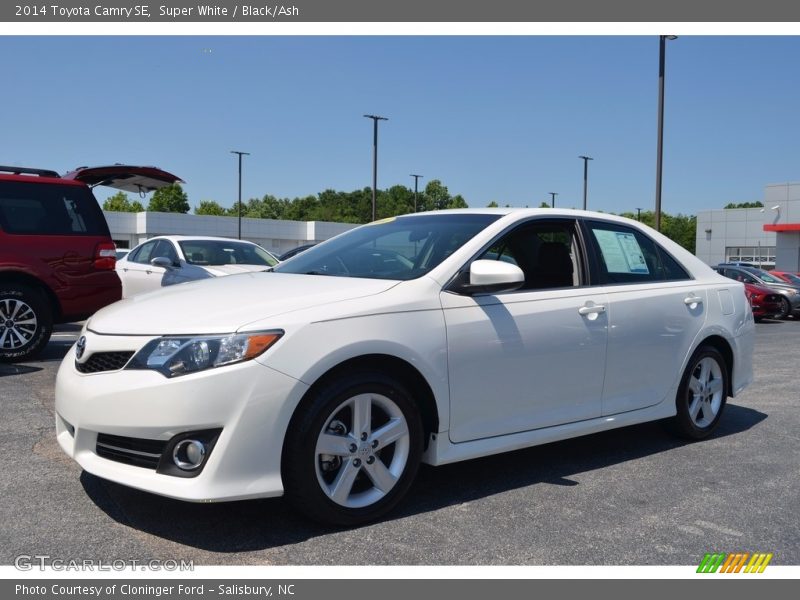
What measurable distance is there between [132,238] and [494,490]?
7005 cm

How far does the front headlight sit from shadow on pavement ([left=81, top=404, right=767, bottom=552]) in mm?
780

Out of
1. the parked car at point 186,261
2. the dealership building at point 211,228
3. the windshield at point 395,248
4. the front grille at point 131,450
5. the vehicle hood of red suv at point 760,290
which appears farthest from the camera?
the dealership building at point 211,228

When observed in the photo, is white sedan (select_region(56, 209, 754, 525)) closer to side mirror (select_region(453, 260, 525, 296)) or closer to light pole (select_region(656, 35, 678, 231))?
side mirror (select_region(453, 260, 525, 296))

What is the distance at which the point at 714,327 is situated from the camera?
17.7 feet

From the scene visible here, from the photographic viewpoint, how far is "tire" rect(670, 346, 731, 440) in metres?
5.28

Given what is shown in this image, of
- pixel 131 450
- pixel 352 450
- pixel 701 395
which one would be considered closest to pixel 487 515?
pixel 352 450

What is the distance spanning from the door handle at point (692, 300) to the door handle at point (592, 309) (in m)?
0.93

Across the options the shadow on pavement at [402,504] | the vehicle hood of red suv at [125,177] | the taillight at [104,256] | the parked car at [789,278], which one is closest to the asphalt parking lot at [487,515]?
the shadow on pavement at [402,504]

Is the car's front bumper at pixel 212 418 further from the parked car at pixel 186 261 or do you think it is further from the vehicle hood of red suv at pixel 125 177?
the parked car at pixel 186 261

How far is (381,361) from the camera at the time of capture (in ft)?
12.2

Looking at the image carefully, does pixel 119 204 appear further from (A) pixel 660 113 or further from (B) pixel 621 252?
(B) pixel 621 252

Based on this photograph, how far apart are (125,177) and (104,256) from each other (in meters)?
1.91

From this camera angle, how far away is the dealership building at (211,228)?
68.0 metres
